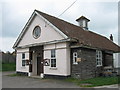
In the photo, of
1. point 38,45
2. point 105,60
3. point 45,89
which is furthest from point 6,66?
point 45,89

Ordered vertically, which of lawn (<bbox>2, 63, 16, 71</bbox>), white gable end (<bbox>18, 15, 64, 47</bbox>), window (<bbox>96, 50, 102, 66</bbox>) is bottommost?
lawn (<bbox>2, 63, 16, 71</bbox>)

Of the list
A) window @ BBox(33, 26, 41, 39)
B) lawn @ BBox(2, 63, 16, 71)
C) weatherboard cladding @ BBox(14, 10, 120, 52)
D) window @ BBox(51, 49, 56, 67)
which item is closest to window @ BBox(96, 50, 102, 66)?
weatherboard cladding @ BBox(14, 10, 120, 52)

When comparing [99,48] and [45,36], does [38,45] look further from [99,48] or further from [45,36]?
[99,48]

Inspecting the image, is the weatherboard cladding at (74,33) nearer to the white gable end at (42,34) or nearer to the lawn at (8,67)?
the white gable end at (42,34)

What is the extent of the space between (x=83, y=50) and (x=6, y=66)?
22154mm

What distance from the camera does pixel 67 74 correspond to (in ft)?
53.4

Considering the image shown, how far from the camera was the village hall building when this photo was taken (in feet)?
53.8

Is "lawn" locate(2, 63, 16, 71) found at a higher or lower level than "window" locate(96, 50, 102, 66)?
lower

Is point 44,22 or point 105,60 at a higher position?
point 44,22

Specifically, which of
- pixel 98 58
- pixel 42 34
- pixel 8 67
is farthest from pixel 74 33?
pixel 8 67

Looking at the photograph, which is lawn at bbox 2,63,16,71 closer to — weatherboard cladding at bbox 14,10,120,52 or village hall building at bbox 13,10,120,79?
village hall building at bbox 13,10,120,79

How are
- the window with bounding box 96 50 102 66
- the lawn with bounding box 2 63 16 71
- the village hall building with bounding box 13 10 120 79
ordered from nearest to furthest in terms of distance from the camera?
the village hall building with bounding box 13 10 120 79 < the window with bounding box 96 50 102 66 < the lawn with bounding box 2 63 16 71

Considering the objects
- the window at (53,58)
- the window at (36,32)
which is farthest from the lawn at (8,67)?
the window at (53,58)

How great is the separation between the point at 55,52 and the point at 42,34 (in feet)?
8.82
